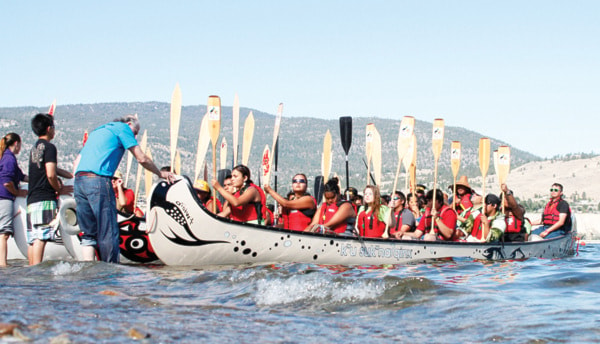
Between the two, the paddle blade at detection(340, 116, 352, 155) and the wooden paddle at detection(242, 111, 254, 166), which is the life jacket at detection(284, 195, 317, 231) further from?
the paddle blade at detection(340, 116, 352, 155)

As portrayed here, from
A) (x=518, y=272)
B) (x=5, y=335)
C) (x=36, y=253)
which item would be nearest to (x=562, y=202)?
(x=518, y=272)

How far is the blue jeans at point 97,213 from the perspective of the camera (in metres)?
6.18

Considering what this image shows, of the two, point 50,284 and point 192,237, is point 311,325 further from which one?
point 192,237

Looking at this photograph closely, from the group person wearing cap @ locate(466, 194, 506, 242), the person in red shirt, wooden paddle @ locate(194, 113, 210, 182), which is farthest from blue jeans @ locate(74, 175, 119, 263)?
person wearing cap @ locate(466, 194, 506, 242)

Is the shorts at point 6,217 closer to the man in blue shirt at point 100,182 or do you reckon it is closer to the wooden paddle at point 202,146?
the man in blue shirt at point 100,182

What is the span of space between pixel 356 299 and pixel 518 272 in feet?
12.0

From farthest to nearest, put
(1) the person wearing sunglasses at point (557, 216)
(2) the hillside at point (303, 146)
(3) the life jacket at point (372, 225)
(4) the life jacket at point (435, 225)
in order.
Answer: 1. (2) the hillside at point (303, 146)
2. (1) the person wearing sunglasses at point (557, 216)
3. (4) the life jacket at point (435, 225)
4. (3) the life jacket at point (372, 225)

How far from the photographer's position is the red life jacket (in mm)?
11406

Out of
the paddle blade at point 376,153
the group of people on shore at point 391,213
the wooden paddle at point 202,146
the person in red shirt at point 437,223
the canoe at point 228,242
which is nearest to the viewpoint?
the canoe at point 228,242

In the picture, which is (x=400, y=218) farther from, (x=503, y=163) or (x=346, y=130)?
(x=346, y=130)

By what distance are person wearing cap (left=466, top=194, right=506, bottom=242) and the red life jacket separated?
0.15 m

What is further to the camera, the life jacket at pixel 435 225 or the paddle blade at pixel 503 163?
the paddle blade at pixel 503 163

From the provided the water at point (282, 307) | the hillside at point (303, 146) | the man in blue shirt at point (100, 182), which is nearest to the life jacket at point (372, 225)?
the water at point (282, 307)

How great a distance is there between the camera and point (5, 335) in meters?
3.57
